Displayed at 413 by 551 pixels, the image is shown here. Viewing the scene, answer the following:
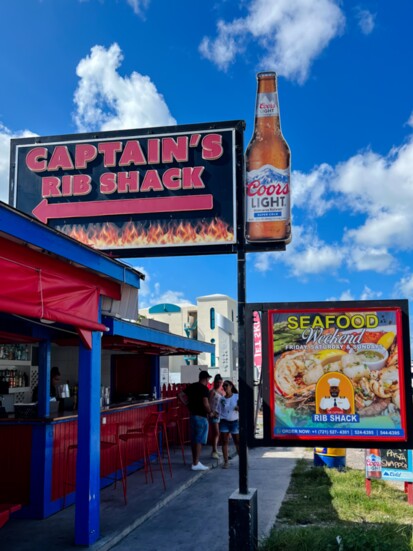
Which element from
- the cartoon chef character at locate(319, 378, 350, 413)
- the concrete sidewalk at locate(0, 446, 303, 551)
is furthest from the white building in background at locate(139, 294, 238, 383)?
the cartoon chef character at locate(319, 378, 350, 413)

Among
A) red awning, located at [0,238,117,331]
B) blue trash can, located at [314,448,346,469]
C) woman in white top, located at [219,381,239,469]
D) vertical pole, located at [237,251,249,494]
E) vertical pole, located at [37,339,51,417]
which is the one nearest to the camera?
red awning, located at [0,238,117,331]

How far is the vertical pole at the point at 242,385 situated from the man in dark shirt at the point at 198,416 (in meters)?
5.63

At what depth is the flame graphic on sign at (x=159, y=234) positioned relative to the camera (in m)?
8.73

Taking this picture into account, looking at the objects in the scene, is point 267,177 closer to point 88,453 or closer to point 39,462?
point 88,453

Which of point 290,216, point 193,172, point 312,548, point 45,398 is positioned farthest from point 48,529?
point 193,172

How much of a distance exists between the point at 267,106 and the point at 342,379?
3.01 metres

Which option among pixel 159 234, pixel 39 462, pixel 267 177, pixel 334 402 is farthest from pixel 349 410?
pixel 159 234

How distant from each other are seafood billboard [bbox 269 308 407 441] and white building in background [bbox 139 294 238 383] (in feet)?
105

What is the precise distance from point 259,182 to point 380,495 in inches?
212

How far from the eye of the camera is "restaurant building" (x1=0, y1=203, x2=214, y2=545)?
193 inches

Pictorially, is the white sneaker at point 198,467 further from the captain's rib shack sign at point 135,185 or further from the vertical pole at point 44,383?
the captain's rib shack sign at point 135,185

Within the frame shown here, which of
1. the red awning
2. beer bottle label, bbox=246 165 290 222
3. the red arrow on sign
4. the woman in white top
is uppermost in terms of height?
the red arrow on sign

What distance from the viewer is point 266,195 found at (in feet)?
20.1

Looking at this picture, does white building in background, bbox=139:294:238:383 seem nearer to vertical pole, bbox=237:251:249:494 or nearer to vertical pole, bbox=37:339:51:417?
vertical pole, bbox=37:339:51:417
